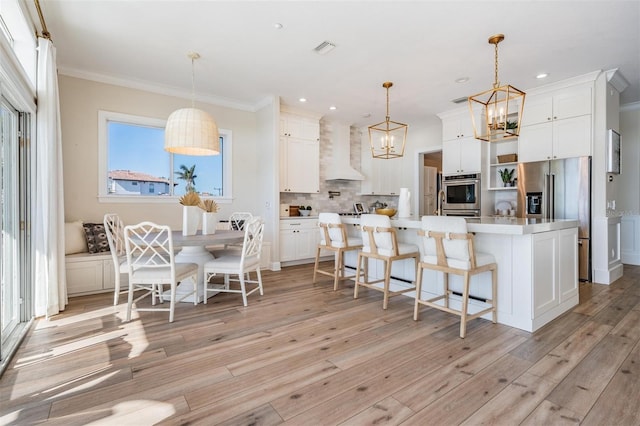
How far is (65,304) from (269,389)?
277cm

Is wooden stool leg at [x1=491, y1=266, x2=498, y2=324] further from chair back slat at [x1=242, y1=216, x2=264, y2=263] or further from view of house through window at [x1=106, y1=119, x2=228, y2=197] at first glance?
view of house through window at [x1=106, y1=119, x2=228, y2=197]

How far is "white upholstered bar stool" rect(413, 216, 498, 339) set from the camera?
2.59 meters

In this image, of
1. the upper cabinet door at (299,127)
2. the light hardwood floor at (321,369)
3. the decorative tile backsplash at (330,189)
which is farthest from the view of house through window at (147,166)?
the light hardwood floor at (321,369)

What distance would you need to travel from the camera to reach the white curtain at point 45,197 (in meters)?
2.97

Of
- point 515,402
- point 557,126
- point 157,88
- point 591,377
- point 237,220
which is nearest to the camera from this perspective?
point 515,402

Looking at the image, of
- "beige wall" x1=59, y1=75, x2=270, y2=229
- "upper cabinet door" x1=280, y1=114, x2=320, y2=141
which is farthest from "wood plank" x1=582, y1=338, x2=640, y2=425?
"upper cabinet door" x1=280, y1=114, x2=320, y2=141

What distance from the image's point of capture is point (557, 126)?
15.0 feet

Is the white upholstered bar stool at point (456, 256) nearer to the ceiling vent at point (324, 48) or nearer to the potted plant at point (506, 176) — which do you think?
the ceiling vent at point (324, 48)

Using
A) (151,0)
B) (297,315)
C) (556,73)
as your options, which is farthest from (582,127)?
(151,0)

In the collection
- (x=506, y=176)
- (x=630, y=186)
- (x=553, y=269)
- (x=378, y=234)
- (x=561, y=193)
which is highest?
(x=506, y=176)

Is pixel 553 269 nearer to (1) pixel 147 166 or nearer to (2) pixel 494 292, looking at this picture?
(2) pixel 494 292

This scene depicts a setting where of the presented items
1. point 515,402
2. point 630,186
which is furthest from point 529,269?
point 630,186

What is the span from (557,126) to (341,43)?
11.2 ft

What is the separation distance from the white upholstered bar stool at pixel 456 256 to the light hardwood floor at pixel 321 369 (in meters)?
0.19
